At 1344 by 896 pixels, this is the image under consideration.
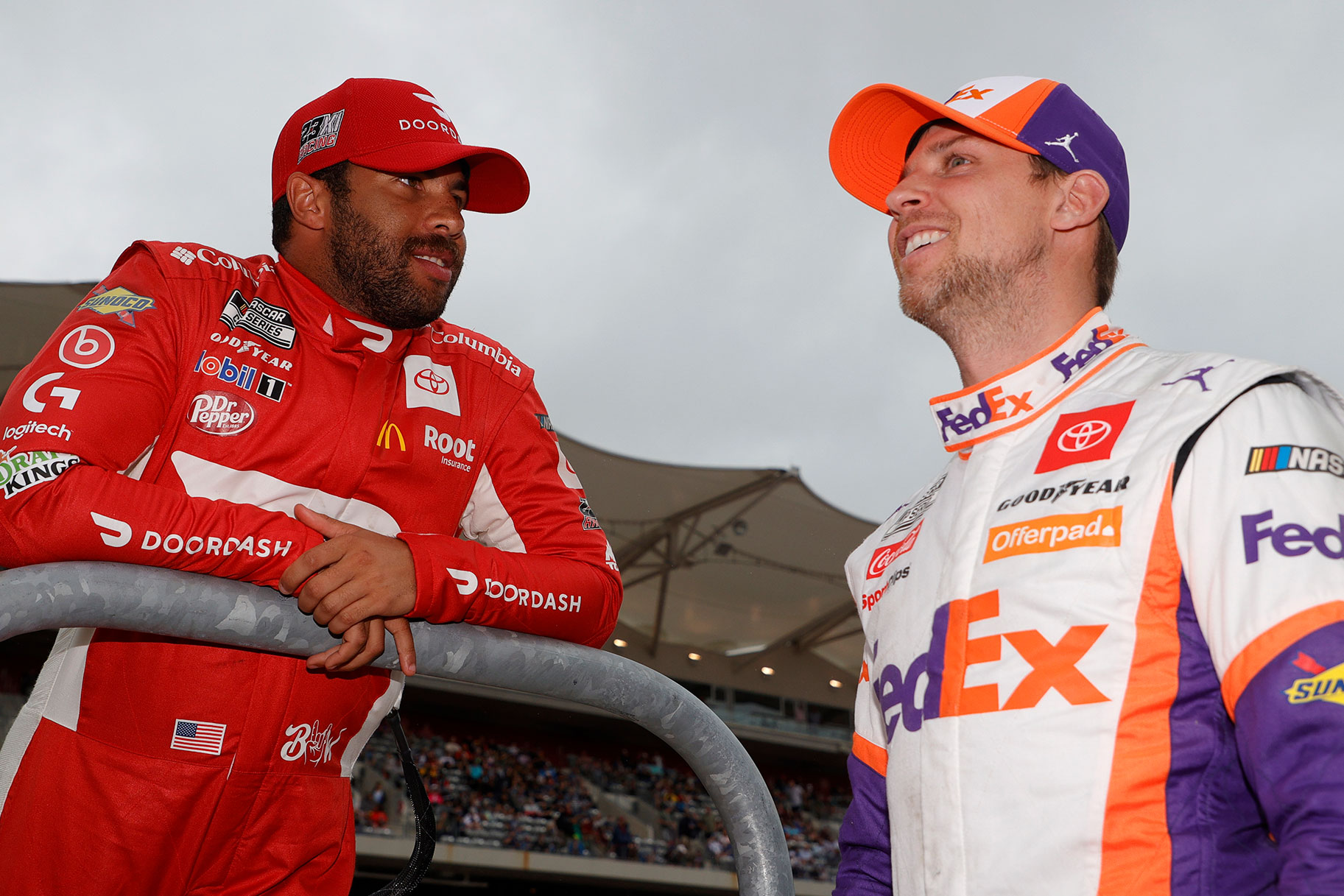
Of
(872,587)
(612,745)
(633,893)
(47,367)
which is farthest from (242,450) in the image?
(612,745)

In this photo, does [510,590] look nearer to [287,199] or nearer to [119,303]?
[119,303]

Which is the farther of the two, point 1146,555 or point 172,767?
point 172,767

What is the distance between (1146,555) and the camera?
1044 mm

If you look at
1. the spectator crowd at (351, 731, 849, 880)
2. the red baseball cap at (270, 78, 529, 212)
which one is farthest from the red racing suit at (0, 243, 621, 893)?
the spectator crowd at (351, 731, 849, 880)

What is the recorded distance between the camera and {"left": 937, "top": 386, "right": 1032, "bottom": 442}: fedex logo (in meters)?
1.31

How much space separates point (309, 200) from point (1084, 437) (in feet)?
4.50

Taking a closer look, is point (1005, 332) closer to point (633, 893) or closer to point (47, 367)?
point (47, 367)

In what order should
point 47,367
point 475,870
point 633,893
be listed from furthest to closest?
1. point 633,893
2. point 475,870
3. point 47,367

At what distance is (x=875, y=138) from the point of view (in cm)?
186

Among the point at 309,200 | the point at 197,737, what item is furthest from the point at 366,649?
the point at 309,200

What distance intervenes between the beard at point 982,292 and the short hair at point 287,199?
1.02 m

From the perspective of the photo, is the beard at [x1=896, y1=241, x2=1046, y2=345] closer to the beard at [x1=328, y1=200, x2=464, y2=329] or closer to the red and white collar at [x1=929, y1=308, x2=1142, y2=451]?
the red and white collar at [x1=929, y1=308, x2=1142, y2=451]

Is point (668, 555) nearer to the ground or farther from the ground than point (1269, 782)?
farther from the ground

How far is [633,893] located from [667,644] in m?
6.00
